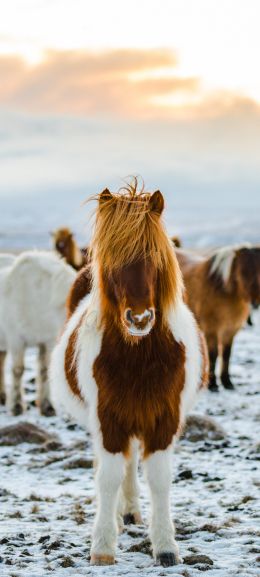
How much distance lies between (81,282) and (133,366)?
4.54 feet

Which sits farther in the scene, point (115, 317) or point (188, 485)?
point (188, 485)

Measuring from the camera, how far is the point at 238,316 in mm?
12094

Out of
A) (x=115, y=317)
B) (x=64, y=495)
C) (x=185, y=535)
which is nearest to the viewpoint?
(x=115, y=317)

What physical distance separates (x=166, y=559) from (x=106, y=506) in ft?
1.56

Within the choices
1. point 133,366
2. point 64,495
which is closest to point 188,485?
point 64,495

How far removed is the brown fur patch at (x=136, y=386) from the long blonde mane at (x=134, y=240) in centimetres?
26

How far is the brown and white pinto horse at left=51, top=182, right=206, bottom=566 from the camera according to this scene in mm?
4367

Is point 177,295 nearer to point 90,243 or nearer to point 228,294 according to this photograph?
point 90,243

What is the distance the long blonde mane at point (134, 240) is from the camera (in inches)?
Result: 170

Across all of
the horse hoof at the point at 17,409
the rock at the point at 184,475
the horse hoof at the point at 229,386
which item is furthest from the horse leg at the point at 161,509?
the horse hoof at the point at 229,386

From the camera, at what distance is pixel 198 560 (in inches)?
179

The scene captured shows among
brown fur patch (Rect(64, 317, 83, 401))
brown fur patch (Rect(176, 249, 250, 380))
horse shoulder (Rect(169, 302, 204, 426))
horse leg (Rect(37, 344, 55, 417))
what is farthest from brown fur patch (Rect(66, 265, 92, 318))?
brown fur patch (Rect(176, 249, 250, 380))

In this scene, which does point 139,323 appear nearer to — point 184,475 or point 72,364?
point 72,364

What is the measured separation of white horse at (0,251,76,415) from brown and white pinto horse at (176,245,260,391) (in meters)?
2.89
